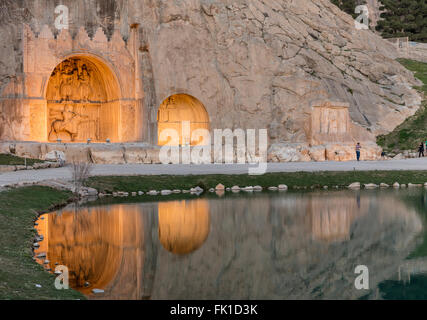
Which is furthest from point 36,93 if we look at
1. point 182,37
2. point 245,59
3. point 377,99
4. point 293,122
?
point 377,99

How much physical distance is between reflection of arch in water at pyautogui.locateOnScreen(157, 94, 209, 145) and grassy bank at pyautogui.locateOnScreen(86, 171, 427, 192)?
14.2 m

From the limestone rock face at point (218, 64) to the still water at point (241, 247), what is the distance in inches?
655

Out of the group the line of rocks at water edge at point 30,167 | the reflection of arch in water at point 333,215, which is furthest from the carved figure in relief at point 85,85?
the reflection of arch in water at point 333,215

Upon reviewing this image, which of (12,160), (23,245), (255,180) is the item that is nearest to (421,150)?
(255,180)

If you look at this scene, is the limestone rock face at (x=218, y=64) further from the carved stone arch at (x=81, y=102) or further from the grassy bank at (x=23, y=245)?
the grassy bank at (x=23, y=245)

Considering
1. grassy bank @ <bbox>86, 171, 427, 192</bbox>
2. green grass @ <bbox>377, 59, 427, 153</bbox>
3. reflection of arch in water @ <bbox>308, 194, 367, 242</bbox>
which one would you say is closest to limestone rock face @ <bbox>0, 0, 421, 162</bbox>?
green grass @ <bbox>377, 59, 427, 153</bbox>

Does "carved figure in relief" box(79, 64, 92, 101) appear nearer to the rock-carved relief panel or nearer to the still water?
the rock-carved relief panel

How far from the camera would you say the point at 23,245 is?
14453mm

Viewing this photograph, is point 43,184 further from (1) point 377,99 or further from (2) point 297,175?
(1) point 377,99

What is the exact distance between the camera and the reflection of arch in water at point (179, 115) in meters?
43.1

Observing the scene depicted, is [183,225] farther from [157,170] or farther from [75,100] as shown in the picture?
[75,100]

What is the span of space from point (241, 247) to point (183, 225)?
3.76 m

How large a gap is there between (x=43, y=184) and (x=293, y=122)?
22162 mm

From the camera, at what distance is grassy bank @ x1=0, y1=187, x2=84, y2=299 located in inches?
402
